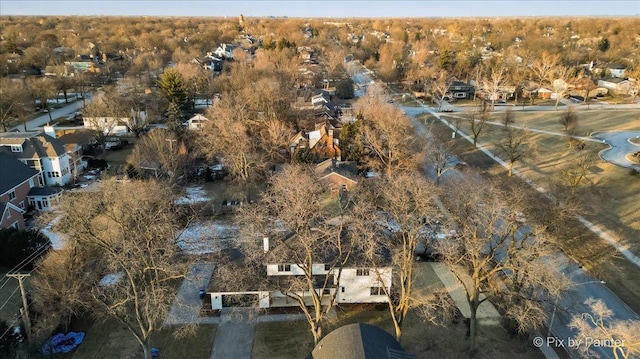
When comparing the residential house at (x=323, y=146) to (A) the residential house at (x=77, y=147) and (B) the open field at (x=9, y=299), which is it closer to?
(A) the residential house at (x=77, y=147)

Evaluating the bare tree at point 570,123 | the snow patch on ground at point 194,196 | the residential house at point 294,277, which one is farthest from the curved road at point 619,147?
the snow patch on ground at point 194,196

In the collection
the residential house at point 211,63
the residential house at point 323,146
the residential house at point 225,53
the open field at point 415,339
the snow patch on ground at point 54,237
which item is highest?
the residential house at point 225,53

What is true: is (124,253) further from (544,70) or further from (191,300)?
(544,70)

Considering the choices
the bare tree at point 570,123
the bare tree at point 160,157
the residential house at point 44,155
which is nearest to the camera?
the bare tree at point 160,157

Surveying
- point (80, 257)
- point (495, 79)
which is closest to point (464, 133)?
point (495, 79)

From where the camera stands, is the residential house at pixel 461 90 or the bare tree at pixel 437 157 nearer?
the bare tree at pixel 437 157

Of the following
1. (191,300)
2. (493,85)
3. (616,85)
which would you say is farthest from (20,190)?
(616,85)

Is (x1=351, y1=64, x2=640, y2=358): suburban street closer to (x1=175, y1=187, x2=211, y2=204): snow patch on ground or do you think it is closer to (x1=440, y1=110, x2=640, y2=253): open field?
(x1=440, y1=110, x2=640, y2=253): open field
